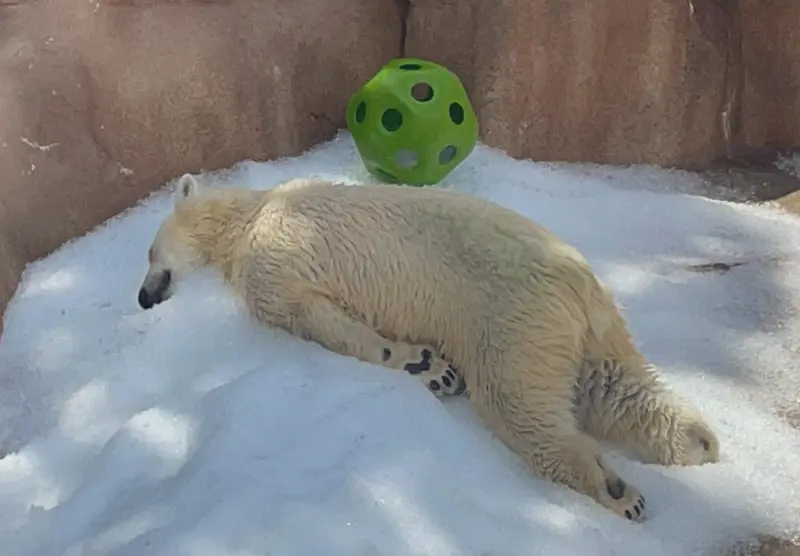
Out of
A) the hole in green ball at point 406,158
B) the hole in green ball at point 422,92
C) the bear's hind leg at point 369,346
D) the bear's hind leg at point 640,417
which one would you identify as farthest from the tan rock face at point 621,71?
the bear's hind leg at point 640,417

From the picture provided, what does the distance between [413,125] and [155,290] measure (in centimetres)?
100

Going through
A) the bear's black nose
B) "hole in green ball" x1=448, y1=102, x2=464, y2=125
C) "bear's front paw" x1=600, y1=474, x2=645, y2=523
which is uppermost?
"hole in green ball" x1=448, y1=102, x2=464, y2=125

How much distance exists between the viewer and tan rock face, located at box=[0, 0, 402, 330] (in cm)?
290

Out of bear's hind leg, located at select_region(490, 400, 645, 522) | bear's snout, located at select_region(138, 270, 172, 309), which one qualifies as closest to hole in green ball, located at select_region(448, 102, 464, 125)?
bear's snout, located at select_region(138, 270, 172, 309)

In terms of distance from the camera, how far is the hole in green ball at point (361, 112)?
316 centimetres

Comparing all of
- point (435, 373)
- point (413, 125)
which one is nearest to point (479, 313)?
point (435, 373)

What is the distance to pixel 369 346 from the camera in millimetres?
2180

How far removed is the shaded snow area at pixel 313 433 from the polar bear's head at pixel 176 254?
0.06 metres

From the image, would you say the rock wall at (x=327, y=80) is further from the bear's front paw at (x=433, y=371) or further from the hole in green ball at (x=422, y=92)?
the bear's front paw at (x=433, y=371)

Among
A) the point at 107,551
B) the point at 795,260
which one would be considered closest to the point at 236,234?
the point at 107,551

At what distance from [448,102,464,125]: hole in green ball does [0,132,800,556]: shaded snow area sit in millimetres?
562

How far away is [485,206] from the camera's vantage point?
226 centimetres

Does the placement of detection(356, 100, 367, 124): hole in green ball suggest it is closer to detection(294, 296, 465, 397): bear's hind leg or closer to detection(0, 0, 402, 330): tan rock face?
detection(0, 0, 402, 330): tan rock face

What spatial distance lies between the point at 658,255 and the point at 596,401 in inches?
41.0
